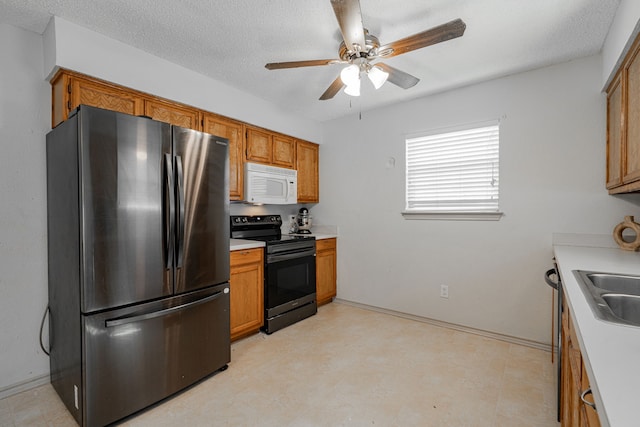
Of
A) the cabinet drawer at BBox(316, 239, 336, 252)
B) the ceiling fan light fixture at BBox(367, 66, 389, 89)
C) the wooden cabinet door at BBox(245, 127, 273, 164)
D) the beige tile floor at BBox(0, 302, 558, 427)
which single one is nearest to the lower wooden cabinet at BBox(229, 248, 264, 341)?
the beige tile floor at BBox(0, 302, 558, 427)

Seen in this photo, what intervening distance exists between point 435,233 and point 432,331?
3.19ft

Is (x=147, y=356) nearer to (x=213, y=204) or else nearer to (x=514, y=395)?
(x=213, y=204)

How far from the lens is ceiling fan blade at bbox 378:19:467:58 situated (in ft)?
4.97

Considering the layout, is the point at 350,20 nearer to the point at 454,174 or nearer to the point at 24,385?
the point at 454,174

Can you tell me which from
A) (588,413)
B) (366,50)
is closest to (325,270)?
(366,50)

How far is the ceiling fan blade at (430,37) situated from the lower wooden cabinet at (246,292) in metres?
1.98

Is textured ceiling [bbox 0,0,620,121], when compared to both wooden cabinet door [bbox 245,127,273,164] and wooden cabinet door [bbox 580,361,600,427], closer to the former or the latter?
wooden cabinet door [bbox 245,127,273,164]

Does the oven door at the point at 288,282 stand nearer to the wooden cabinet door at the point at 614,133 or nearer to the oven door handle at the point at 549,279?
the oven door handle at the point at 549,279

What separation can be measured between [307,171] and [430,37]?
2.53 metres

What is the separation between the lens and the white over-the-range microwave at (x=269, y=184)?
3172 mm

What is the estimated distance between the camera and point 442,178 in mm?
3137

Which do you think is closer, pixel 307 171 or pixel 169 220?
pixel 169 220

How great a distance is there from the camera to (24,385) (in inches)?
80.7

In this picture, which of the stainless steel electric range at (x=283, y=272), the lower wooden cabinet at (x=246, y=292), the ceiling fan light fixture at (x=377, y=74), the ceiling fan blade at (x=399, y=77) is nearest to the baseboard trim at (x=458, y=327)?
the stainless steel electric range at (x=283, y=272)
